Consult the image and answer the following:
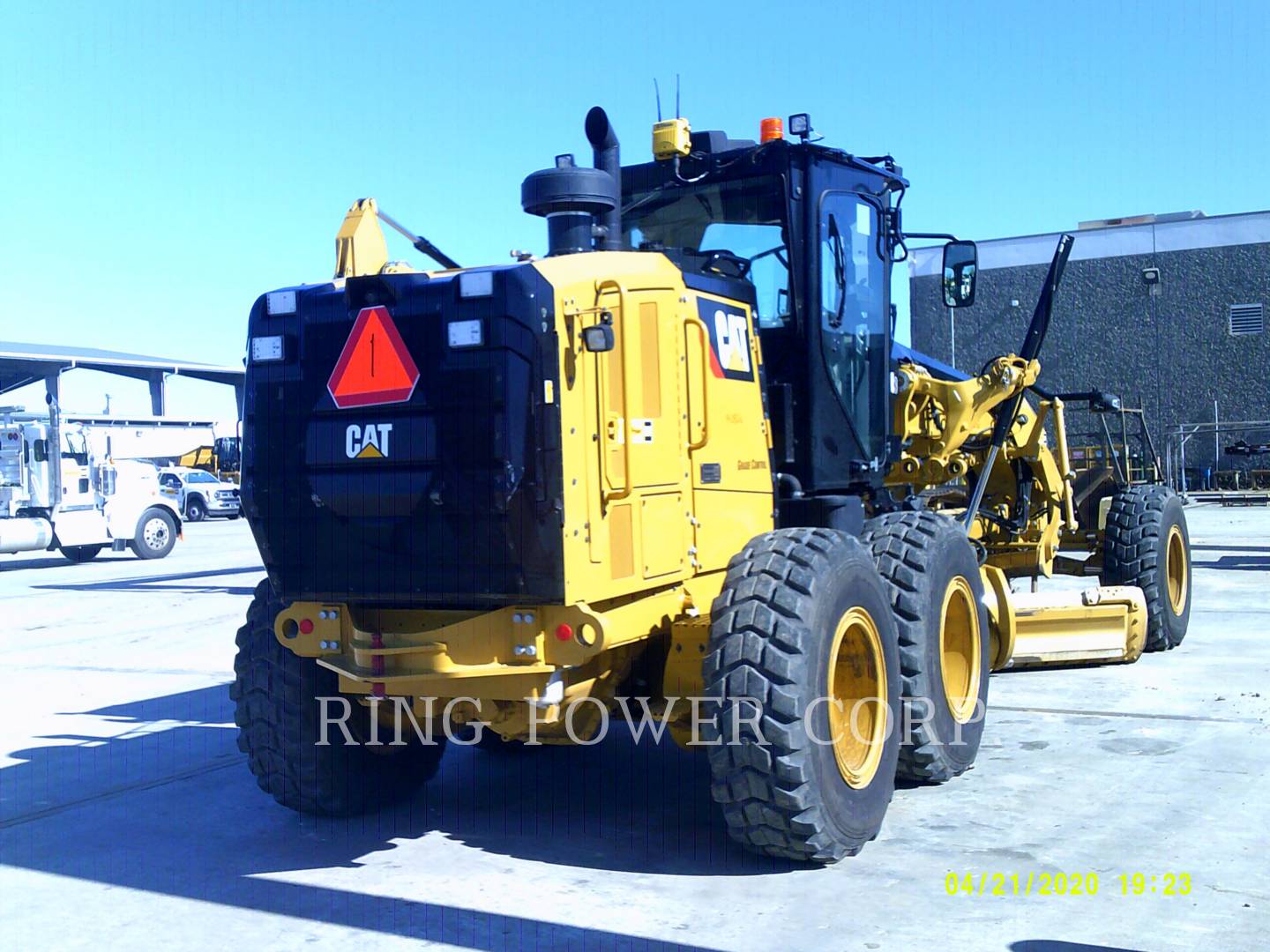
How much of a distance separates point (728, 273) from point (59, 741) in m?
5.04

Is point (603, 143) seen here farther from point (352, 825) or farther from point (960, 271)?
point (352, 825)

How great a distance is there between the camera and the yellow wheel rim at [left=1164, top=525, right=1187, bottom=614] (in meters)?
10.3

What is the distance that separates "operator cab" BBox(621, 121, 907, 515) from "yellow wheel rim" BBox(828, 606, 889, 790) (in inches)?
43.5

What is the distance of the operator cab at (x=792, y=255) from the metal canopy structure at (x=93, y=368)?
45.6 m

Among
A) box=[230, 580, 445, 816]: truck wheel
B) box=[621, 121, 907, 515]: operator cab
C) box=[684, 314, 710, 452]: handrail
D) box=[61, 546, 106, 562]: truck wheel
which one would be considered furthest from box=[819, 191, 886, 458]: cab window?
box=[61, 546, 106, 562]: truck wheel

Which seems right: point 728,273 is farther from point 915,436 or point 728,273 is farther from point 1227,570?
point 1227,570

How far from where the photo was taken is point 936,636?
5.95 meters

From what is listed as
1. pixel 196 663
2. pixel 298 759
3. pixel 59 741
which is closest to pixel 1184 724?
pixel 298 759

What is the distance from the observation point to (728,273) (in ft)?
20.1

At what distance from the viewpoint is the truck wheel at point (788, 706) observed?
15.3ft

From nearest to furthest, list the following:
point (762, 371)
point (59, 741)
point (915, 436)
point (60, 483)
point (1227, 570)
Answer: point (762, 371) → point (59, 741) → point (915, 436) → point (1227, 570) → point (60, 483)

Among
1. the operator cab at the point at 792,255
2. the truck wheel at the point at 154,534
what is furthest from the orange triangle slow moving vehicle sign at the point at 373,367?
the truck wheel at the point at 154,534

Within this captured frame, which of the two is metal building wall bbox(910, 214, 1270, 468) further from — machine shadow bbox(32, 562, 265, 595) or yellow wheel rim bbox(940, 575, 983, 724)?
yellow wheel rim bbox(940, 575, 983, 724)
